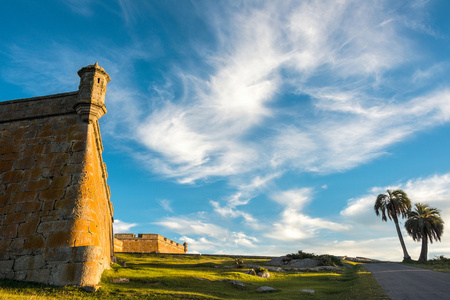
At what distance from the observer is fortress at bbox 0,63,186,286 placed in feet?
33.1

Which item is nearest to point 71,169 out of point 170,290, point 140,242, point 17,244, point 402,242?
point 17,244

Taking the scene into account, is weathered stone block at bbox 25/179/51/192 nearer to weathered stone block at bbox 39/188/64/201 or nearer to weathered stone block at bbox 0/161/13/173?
weathered stone block at bbox 39/188/64/201

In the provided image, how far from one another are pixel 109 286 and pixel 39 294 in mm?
2186

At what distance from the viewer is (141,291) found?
936 cm

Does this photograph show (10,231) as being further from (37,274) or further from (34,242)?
(37,274)

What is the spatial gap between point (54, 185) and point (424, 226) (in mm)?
47124

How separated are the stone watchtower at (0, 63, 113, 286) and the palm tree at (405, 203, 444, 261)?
1747 inches

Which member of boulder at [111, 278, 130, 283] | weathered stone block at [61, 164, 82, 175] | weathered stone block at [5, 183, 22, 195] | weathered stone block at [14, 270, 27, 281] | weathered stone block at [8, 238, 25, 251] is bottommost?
boulder at [111, 278, 130, 283]

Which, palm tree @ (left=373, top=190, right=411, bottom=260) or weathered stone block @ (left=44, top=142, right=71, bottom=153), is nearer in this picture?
weathered stone block @ (left=44, top=142, right=71, bottom=153)

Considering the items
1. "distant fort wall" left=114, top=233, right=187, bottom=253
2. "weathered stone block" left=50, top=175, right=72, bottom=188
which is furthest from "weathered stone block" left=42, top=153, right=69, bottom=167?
"distant fort wall" left=114, top=233, right=187, bottom=253

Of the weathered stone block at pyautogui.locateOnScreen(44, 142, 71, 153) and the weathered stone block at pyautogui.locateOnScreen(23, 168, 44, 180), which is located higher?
the weathered stone block at pyautogui.locateOnScreen(44, 142, 71, 153)

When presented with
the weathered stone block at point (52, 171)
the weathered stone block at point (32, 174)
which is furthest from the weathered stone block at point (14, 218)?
the weathered stone block at point (52, 171)

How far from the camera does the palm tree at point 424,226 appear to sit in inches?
1543

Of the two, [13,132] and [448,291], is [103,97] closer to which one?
[13,132]
